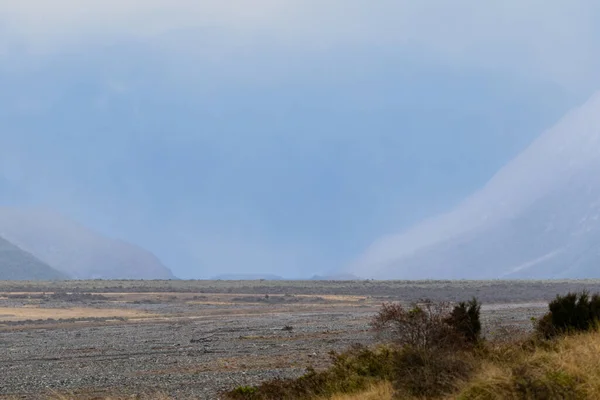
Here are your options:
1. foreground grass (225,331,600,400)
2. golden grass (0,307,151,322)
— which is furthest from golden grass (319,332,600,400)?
golden grass (0,307,151,322)

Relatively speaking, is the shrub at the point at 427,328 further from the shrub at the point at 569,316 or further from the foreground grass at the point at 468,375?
the shrub at the point at 569,316

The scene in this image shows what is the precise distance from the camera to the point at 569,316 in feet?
56.5

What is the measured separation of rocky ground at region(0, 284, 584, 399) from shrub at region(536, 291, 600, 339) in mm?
5070

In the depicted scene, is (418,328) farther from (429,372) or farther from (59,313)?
(59,313)

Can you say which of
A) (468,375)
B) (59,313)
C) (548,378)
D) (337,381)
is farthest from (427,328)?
Result: (59,313)

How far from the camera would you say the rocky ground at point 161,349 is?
20.0 meters

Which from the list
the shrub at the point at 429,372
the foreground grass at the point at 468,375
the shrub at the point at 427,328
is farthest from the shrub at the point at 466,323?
the shrub at the point at 429,372

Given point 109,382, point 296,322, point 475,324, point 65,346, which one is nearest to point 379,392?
point 475,324

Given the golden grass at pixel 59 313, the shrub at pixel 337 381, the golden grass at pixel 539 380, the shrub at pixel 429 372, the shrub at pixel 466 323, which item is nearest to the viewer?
the golden grass at pixel 539 380

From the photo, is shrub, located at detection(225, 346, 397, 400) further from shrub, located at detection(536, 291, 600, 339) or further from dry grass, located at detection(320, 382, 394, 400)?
shrub, located at detection(536, 291, 600, 339)

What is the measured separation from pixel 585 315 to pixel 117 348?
19746 millimetres

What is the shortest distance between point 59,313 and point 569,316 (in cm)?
4858

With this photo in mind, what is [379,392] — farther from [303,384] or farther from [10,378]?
[10,378]

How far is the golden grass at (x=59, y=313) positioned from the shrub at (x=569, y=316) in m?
40.9
